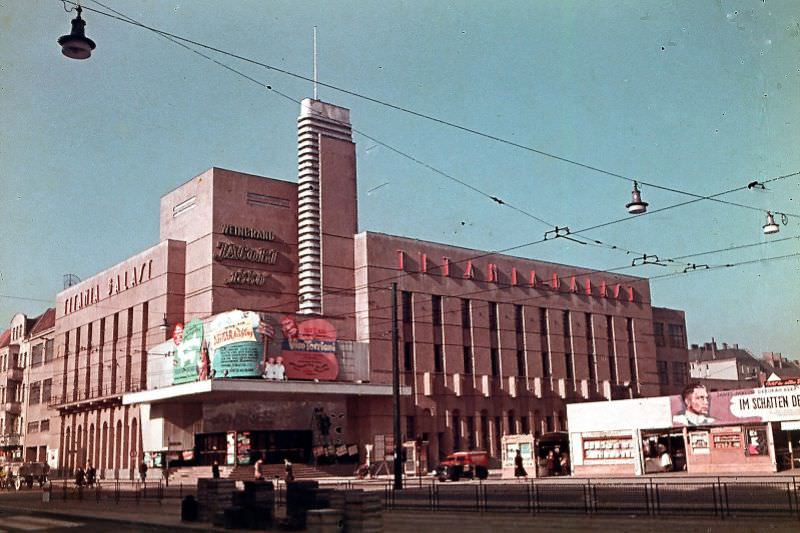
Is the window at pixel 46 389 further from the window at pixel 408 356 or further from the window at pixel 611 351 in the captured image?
the window at pixel 611 351

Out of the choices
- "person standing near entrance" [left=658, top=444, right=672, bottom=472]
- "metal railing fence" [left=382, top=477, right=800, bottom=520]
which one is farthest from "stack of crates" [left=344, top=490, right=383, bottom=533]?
"person standing near entrance" [left=658, top=444, right=672, bottom=472]

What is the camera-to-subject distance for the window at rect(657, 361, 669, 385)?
9238 centimetres

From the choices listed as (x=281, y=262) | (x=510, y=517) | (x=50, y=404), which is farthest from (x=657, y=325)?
(x=510, y=517)

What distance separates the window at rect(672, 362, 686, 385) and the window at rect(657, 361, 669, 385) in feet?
4.09

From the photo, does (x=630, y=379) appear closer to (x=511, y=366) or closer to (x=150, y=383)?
(x=511, y=366)

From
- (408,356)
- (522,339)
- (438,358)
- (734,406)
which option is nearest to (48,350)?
(408,356)

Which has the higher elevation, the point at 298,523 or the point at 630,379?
the point at 630,379

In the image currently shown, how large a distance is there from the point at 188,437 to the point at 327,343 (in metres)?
12.3

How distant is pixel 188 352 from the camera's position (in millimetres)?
59469

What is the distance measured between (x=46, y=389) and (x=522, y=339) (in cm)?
5166

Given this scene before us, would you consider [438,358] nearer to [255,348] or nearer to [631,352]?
[255,348]

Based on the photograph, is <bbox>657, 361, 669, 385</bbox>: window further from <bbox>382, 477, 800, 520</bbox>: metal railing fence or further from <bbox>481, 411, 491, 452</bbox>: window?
<bbox>382, 477, 800, 520</bbox>: metal railing fence

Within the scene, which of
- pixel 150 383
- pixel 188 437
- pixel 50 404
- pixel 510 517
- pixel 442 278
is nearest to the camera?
pixel 510 517

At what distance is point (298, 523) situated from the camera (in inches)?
864
